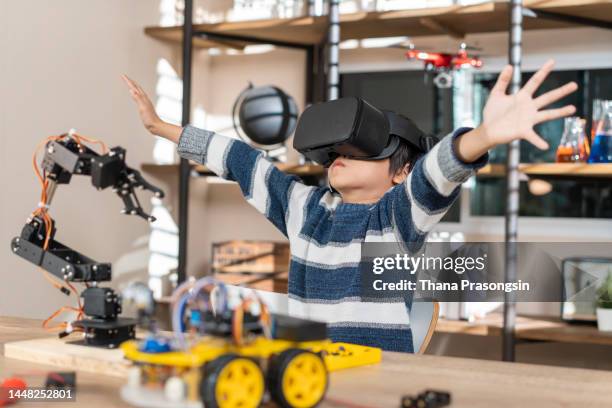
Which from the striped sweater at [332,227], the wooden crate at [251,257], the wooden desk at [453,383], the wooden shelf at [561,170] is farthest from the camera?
the wooden crate at [251,257]

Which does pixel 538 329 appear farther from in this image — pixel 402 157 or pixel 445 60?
pixel 402 157

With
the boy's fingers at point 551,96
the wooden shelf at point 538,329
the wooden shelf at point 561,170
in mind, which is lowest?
the wooden shelf at point 538,329

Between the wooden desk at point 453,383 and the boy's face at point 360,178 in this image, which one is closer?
the wooden desk at point 453,383

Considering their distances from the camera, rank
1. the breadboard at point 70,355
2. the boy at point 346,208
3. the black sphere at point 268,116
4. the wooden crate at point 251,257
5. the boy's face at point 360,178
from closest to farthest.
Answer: the breadboard at point 70,355
the boy at point 346,208
the boy's face at point 360,178
the black sphere at point 268,116
the wooden crate at point 251,257

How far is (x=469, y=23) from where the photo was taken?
3.18m

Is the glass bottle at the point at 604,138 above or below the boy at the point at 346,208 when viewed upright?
above

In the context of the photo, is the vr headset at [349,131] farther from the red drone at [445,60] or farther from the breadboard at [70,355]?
the red drone at [445,60]

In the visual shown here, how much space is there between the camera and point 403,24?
3.24 metres

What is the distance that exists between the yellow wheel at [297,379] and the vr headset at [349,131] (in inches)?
25.9

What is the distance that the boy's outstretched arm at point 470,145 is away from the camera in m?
1.07

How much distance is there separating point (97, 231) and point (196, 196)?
62cm

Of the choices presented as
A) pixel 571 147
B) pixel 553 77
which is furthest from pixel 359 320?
pixel 553 77

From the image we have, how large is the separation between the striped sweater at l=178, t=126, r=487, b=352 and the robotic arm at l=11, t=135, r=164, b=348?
32 centimetres

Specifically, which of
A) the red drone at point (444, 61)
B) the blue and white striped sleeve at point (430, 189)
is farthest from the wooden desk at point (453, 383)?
the red drone at point (444, 61)
